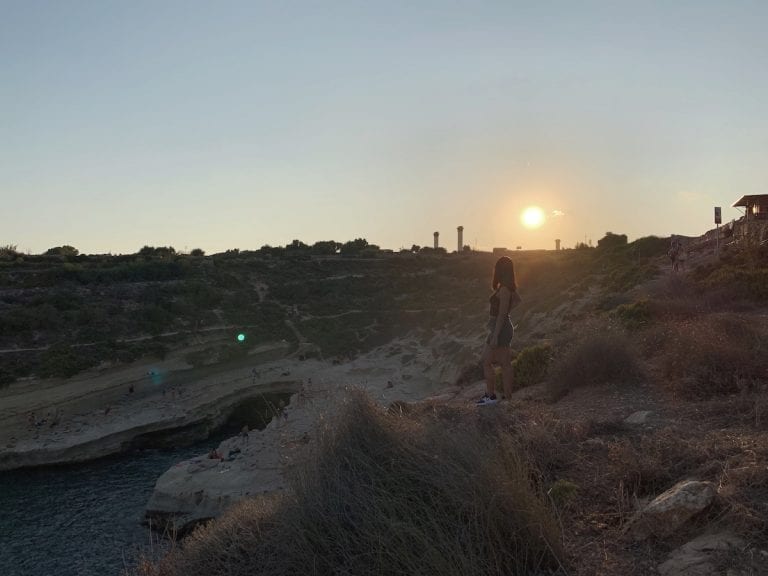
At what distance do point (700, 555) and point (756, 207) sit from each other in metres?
28.0

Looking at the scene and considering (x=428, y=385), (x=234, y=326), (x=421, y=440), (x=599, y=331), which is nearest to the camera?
(x=421, y=440)

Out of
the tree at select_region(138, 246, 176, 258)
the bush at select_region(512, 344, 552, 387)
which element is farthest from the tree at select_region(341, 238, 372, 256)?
the bush at select_region(512, 344, 552, 387)

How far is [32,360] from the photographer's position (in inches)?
1025

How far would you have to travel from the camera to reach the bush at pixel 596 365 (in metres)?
9.17

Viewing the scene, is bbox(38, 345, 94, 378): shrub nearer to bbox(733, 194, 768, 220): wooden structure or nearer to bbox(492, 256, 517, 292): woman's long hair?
bbox(492, 256, 517, 292): woman's long hair

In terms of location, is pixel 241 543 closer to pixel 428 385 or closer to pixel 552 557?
pixel 552 557

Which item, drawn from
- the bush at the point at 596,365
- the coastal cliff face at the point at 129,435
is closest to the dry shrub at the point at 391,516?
the bush at the point at 596,365

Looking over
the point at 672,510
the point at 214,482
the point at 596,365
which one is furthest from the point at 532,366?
the point at 214,482

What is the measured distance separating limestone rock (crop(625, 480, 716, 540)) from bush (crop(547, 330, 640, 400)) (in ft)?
16.7

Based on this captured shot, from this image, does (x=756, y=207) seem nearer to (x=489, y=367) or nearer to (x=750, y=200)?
(x=750, y=200)

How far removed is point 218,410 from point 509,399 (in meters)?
21.1

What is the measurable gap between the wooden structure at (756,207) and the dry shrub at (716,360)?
20288 mm

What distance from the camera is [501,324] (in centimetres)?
859

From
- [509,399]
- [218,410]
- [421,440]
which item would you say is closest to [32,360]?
[218,410]
